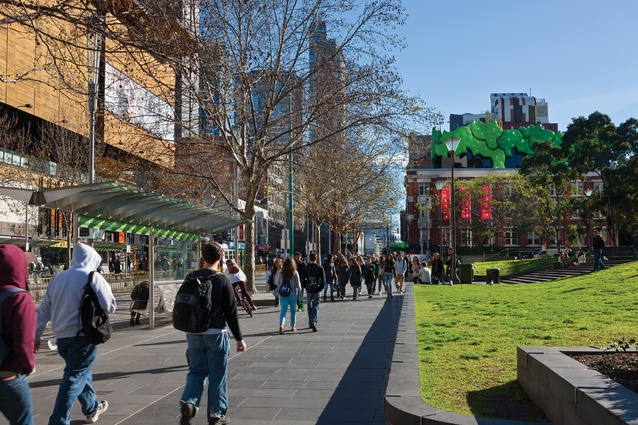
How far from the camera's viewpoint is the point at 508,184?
77625mm

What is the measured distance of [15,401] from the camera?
450 centimetres

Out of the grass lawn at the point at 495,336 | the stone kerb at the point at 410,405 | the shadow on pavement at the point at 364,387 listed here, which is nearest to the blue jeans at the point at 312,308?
the shadow on pavement at the point at 364,387

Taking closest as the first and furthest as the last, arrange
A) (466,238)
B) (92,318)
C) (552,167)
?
(92,318)
(552,167)
(466,238)

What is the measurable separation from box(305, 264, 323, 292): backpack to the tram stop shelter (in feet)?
10.2

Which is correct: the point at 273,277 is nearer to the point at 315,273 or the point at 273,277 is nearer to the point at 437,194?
the point at 315,273

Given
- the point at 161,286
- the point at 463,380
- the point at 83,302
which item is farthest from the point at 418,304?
the point at 83,302

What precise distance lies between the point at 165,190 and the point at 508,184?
47.6 meters

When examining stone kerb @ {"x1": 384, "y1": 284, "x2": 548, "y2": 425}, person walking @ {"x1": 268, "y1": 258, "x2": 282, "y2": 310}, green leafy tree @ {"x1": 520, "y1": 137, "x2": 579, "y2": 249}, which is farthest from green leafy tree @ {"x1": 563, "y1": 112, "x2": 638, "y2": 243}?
stone kerb @ {"x1": 384, "y1": 284, "x2": 548, "y2": 425}

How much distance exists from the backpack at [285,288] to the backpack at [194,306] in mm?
7912

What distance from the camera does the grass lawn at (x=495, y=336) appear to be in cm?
621

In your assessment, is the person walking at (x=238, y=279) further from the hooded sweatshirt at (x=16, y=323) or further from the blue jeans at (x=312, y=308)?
the hooded sweatshirt at (x=16, y=323)

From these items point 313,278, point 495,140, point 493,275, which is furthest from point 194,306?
point 495,140

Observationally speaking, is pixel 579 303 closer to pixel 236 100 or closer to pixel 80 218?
pixel 80 218

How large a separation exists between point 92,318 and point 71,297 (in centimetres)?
29
